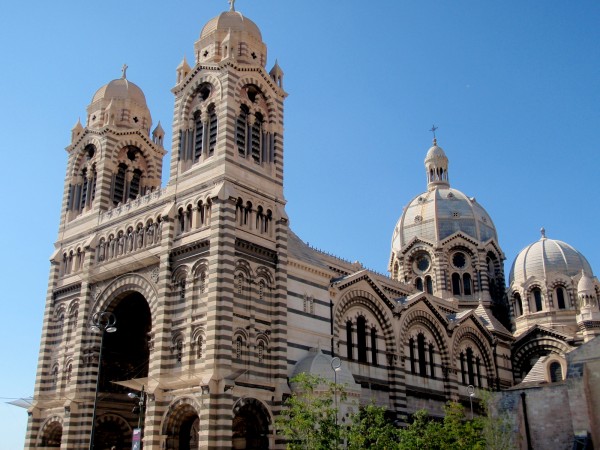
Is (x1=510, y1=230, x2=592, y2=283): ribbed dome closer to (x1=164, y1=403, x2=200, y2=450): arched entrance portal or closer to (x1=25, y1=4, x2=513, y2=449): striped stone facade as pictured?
(x1=25, y1=4, x2=513, y2=449): striped stone facade

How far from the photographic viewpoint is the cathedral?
33125 mm

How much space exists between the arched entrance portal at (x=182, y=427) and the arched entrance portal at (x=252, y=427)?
6.42 ft

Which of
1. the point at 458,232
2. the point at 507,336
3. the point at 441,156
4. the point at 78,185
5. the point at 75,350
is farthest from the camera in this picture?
the point at 441,156

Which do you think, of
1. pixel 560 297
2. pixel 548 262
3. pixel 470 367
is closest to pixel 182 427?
pixel 470 367

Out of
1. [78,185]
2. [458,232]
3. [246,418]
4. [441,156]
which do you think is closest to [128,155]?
[78,185]

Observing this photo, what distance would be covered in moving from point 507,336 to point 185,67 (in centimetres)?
3330

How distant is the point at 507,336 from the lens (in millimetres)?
55969

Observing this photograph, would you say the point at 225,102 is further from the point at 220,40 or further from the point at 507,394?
the point at 507,394

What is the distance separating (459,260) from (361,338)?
24.3 meters

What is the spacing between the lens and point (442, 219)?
64688 mm

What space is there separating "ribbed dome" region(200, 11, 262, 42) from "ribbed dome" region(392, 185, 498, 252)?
1181 inches

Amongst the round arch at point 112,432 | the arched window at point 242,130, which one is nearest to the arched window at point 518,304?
the arched window at point 242,130

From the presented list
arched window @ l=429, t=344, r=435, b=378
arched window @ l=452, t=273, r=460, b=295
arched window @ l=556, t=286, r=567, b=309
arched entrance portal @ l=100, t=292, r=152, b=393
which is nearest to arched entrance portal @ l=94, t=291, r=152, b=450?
arched entrance portal @ l=100, t=292, r=152, b=393

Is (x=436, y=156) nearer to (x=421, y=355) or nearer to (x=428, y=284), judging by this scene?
(x=428, y=284)
